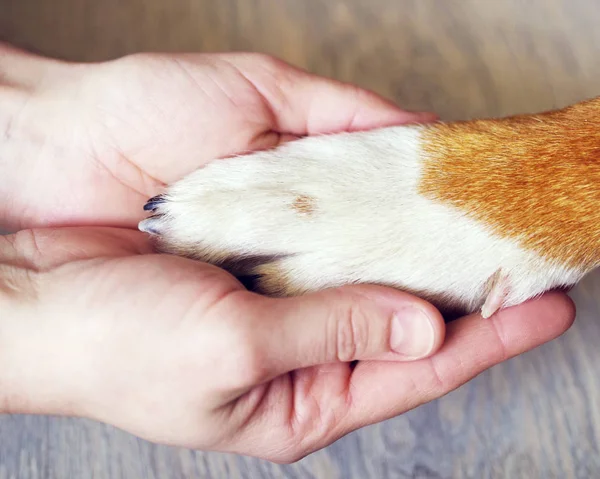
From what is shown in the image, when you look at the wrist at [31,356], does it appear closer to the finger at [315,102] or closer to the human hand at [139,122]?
the human hand at [139,122]

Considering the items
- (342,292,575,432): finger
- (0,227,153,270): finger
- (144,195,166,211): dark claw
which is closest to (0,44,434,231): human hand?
(0,227,153,270): finger

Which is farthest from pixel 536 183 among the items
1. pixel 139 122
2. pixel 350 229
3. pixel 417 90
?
pixel 417 90

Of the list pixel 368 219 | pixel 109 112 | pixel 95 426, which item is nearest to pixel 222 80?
pixel 109 112

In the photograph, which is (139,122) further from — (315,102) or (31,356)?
(31,356)

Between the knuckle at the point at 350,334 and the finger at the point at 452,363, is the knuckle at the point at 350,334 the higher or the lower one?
the higher one

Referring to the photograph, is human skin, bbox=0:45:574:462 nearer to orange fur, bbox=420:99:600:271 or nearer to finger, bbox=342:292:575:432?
finger, bbox=342:292:575:432

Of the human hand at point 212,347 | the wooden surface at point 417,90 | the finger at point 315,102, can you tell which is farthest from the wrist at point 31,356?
the finger at point 315,102

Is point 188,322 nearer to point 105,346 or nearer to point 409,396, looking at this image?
point 105,346
